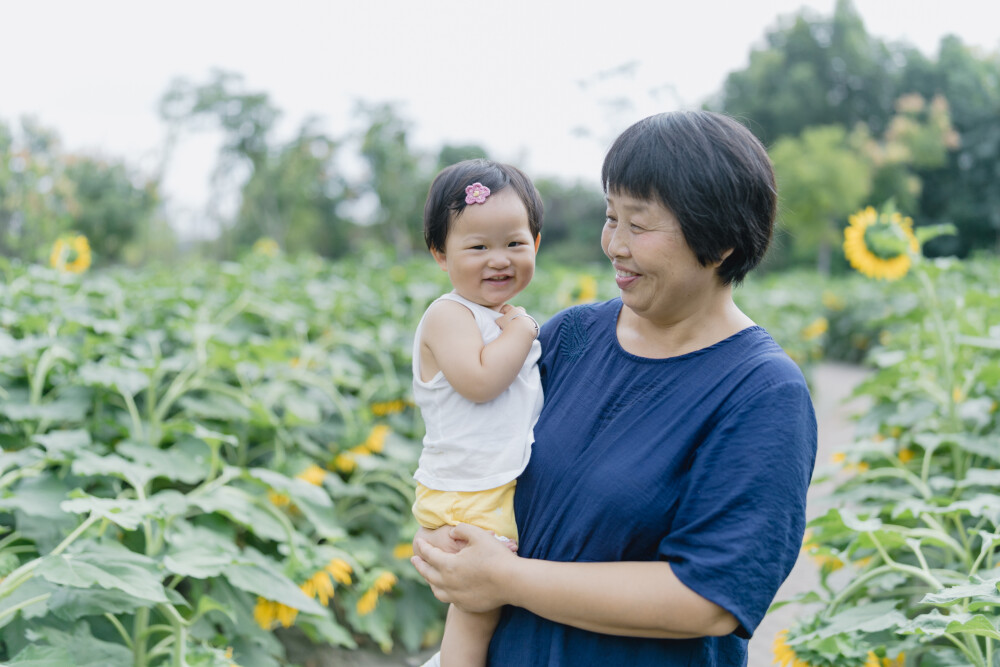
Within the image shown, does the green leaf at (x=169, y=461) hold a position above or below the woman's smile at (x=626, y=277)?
below

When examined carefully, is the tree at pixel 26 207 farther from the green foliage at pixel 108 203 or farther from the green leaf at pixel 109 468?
the green leaf at pixel 109 468

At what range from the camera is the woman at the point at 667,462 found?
1148 mm

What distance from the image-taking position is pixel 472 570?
131cm

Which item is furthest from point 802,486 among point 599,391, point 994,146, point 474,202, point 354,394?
point 994,146

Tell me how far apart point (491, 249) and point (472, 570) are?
1.92ft

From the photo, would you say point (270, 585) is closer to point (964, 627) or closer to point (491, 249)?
point (491, 249)

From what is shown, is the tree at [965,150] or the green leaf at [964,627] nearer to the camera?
the green leaf at [964,627]

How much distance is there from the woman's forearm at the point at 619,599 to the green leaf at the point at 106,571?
84cm

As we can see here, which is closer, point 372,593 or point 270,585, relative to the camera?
point 270,585

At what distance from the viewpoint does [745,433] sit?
1.16 meters

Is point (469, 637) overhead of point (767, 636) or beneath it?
overhead

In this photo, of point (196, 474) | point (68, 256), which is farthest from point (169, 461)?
point (68, 256)

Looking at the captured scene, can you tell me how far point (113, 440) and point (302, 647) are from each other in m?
1.02

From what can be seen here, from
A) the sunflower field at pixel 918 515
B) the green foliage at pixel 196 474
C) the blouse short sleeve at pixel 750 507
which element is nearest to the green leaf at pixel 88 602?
the green foliage at pixel 196 474
